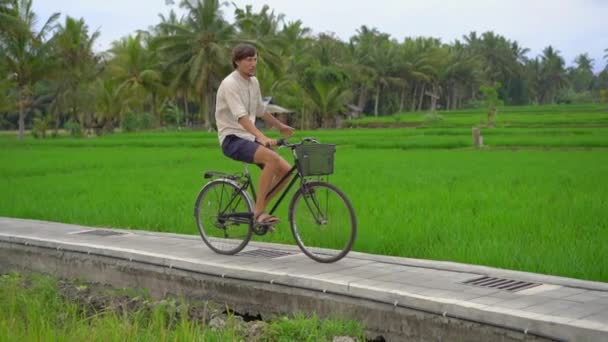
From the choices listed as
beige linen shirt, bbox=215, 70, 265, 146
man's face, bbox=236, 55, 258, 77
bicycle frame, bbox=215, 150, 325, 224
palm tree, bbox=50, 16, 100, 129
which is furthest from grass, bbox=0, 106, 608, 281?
palm tree, bbox=50, 16, 100, 129

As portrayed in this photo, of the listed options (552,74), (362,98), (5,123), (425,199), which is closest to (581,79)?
(552,74)

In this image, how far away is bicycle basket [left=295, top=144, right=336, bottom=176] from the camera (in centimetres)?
514

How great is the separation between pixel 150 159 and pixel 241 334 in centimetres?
1550

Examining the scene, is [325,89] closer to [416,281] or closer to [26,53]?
[26,53]

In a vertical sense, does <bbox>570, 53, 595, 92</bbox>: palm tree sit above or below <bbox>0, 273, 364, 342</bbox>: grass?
above

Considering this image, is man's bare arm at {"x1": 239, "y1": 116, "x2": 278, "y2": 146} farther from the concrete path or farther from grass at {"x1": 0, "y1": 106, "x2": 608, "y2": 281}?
grass at {"x1": 0, "y1": 106, "x2": 608, "y2": 281}

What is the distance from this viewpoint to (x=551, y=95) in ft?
321

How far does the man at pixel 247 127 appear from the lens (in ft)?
17.9

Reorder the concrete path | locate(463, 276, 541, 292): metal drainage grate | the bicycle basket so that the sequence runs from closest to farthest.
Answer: the concrete path, locate(463, 276, 541, 292): metal drainage grate, the bicycle basket

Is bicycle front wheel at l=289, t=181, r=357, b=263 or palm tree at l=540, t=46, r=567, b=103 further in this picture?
palm tree at l=540, t=46, r=567, b=103

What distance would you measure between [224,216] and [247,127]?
92 cm

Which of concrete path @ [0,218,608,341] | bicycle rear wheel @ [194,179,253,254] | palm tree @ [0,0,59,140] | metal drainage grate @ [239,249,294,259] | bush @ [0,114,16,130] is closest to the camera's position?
concrete path @ [0,218,608,341]

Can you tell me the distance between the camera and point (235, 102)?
17.9 feet

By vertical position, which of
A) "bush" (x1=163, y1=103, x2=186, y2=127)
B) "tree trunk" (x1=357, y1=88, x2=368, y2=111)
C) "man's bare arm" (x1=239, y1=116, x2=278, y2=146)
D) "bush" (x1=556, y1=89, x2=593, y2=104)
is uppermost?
"bush" (x1=556, y1=89, x2=593, y2=104)
